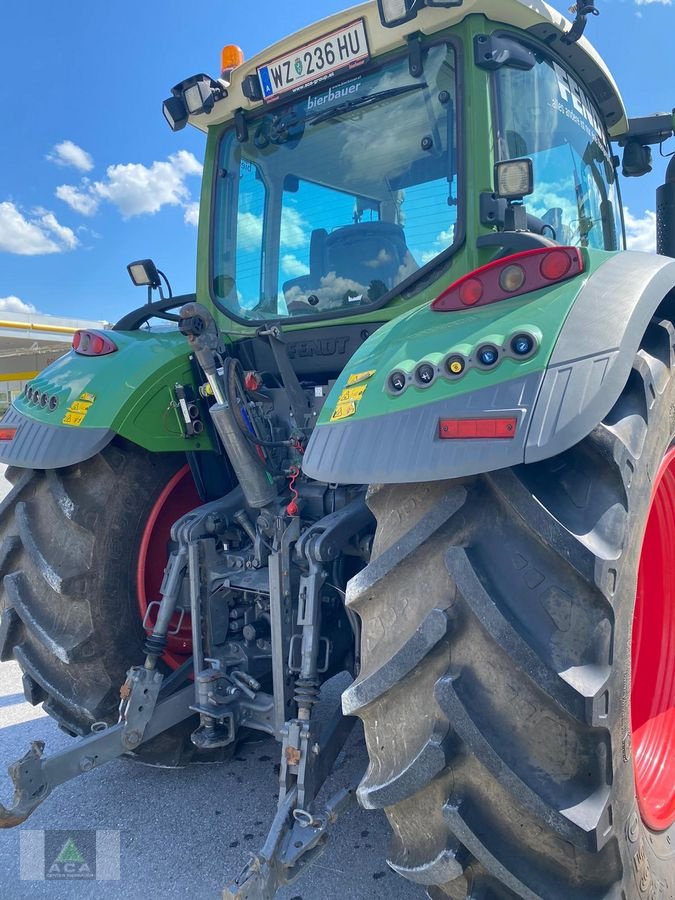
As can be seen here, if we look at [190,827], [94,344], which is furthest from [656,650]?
[94,344]

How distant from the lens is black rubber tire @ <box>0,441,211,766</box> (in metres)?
2.25

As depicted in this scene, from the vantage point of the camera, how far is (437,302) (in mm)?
1659

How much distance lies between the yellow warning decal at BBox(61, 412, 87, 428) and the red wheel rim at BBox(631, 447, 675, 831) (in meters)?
1.80

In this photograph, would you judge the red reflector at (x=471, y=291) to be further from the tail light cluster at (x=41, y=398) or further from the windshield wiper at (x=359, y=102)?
the tail light cluster at (x=41, y=398)

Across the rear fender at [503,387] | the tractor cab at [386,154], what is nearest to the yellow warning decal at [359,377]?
the rear fender at [503,387]

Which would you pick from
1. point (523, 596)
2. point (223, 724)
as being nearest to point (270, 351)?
point (223, 724)

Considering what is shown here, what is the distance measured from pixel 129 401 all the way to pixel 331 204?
1.00m

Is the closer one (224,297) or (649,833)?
(649,833)

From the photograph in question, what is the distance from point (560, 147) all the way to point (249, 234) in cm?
119

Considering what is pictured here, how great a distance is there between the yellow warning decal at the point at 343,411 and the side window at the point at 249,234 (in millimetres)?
1148

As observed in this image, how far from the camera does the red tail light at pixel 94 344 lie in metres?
2.50

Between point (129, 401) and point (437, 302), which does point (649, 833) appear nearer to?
point (437, 302)

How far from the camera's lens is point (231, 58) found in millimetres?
2566

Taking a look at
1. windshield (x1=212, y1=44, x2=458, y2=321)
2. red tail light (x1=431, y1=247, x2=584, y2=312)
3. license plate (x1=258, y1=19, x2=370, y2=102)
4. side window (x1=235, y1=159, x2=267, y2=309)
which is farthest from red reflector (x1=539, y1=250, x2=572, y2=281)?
side window (x1=235, y1=159, x2=267, y2=309)
